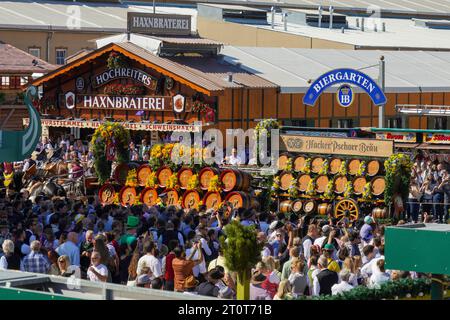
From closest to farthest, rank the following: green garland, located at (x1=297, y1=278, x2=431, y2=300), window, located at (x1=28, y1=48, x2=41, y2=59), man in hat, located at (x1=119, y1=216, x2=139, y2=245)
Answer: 1. green garland, located at (x1=297, y1=278, x2=431, y2=300)
2. man in hat, located at (x1=119, y1=216, x2=139, y2=245)
3. window, located at (x1=28, y1=48, x2=41, y2=59)

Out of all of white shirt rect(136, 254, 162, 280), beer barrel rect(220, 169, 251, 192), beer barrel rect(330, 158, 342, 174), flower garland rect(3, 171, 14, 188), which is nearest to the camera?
white shirt rect(136, 254, 162, 280)

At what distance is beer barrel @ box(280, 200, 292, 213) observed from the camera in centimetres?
3147

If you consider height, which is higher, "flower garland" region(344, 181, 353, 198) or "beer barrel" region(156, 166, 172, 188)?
"beer barrel" region(156, 166, 172, 188)

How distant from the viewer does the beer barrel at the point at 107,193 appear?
107 feet

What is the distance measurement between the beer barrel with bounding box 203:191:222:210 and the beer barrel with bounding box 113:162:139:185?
2787 mm

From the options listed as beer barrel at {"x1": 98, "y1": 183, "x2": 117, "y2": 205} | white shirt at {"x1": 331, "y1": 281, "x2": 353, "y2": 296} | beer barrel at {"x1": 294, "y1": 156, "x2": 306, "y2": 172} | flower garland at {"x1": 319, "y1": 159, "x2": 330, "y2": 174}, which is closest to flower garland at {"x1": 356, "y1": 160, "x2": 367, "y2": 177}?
flower garland at {"x1": 319, "y1": 159, "x2": 330, "y2": 174}

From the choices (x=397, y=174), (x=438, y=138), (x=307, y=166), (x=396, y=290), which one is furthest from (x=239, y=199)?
(x=396, y=290)

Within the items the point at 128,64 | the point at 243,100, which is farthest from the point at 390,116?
the point at 128,64

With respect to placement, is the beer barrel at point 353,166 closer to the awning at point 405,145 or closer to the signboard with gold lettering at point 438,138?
the awning at point 405,145

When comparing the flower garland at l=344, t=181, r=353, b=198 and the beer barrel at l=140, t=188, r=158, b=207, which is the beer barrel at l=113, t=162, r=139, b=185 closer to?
the beer barrel at l=140, t=188, r=158, b=207

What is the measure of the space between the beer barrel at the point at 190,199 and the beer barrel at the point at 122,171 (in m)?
2.16

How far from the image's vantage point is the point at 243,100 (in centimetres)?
4494

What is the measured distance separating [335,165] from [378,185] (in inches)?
58.4

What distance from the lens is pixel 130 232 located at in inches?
803
